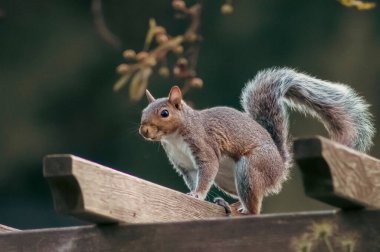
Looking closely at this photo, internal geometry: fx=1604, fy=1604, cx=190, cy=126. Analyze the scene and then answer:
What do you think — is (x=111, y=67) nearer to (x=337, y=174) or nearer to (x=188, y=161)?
(x=188, y=161)

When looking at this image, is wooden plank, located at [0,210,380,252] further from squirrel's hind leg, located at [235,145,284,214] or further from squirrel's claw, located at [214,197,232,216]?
squirrel's hind leg, located at [235,145,284,214]

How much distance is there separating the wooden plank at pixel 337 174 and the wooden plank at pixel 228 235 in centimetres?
4

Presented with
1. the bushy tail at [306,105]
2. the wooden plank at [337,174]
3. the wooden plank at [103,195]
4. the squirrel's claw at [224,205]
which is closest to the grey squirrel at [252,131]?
the bushy tail at [306,105]

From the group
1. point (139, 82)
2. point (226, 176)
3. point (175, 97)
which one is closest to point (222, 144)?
point (226, 176)

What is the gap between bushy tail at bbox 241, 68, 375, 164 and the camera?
3.82 m

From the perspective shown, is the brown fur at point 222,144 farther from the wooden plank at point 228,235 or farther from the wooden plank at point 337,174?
the wooden plank at point 337,174

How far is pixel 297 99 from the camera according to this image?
159 inches

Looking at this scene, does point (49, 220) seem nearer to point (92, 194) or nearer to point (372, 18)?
point (372, 18)

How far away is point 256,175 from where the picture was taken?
3.81 m

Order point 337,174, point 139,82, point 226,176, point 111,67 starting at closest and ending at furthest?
1. point 337,174
2. point 139,82
3. point 226,176
4. point 111,67

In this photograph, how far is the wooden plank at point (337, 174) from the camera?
2.43m

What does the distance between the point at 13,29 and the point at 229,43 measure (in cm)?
142

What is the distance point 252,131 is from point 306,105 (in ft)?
0.58

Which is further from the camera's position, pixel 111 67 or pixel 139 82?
pixel 111 67
